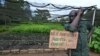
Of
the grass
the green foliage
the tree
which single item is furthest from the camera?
the green foliage

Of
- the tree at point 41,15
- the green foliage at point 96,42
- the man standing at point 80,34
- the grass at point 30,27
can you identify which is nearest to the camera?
the man standing at point 80,34

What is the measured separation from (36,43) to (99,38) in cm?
243

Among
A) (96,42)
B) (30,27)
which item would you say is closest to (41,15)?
(30,27)

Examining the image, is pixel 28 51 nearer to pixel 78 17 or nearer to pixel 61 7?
pixel 61 7

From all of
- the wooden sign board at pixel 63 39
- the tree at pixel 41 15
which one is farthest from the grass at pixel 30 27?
the wooden sign board at pixel 63 39

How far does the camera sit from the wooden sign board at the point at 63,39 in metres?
4.00

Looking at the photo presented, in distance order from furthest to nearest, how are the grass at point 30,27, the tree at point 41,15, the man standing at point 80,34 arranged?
the grass at point 30,27 → the tree at point 41,15 → the man standing at point 80,34

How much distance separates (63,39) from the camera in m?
4.04

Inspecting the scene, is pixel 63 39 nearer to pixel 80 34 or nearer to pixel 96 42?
pixel 80 34

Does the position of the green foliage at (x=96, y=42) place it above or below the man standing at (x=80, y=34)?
below

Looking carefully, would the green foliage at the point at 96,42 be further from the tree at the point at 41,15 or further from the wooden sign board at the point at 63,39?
the wooden sign board at the point at 63,39

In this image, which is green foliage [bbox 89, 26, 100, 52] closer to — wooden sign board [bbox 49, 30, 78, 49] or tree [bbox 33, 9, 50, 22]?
tree [bbox 33, 9, 50, 22]

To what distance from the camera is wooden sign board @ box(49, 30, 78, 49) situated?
13.1 ft

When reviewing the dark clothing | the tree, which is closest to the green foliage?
the tree
